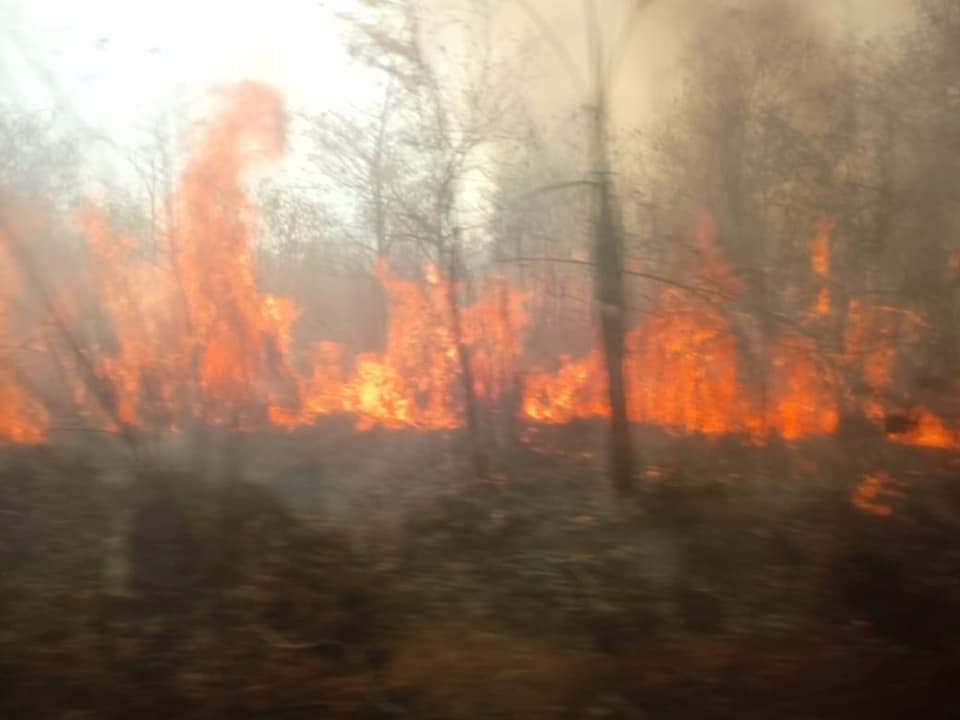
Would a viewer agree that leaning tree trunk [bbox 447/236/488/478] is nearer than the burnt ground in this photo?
No

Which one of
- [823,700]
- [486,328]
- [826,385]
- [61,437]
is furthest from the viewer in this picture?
[486,328]

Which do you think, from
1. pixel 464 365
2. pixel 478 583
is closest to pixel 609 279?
pixel 464 365

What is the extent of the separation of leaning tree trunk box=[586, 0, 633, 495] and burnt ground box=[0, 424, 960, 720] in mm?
602

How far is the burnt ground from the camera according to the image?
7234 millimetres

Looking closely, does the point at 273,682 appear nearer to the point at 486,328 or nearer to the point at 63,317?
the point at 63,317

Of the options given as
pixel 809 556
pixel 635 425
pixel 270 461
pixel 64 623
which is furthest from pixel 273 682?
pixel 635 425

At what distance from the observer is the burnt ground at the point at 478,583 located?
23.7ft

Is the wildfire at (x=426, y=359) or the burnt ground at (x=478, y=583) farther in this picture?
the wildfire at (x=426, y=359)

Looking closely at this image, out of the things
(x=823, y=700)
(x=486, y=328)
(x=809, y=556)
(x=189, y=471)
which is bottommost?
(x=823, y=700)

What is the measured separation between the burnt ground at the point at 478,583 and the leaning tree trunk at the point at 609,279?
23.7 inches

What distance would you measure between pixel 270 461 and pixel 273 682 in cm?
477

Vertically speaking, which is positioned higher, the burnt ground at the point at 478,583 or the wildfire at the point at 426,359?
the wildfire at the point at 426,359

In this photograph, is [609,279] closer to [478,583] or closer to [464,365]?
[464,365]

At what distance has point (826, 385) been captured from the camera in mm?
12562
